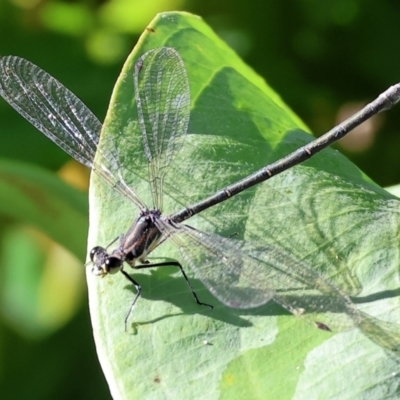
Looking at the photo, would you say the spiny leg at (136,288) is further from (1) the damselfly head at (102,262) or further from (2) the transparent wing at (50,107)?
(2) the transparent wing at (50,107)

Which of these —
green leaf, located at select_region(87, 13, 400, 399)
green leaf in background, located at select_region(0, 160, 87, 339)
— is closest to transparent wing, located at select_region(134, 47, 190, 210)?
green leaf, located at select_region(87, 13, 400, 399)

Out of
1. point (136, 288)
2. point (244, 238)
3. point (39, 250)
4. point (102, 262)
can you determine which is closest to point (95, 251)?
point (102, 262)

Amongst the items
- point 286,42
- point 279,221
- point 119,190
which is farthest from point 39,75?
point 286,42

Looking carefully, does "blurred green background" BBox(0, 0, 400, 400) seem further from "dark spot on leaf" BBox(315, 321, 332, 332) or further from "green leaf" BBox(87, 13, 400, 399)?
"dark spot on leaf" BBox(315, 321, 332, 332)

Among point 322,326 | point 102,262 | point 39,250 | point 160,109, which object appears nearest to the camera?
point 322,326

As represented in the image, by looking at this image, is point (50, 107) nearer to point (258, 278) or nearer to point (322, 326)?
point (258, 278)

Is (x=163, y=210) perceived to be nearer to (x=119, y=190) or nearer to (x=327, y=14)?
(x=119, y=190)
